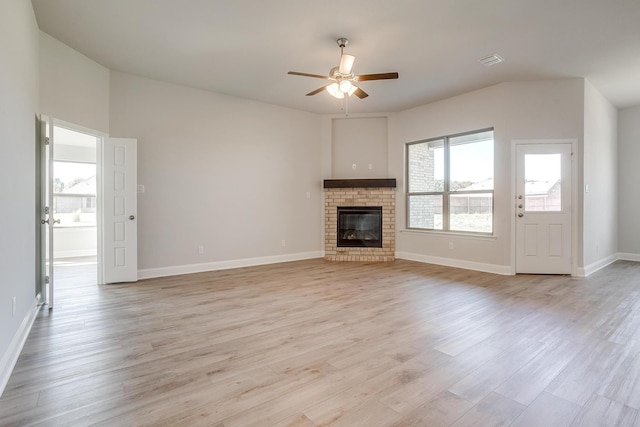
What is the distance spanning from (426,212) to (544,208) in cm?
190

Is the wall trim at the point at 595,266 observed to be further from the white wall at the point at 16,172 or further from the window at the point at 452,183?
the white wall at the point at 16,172

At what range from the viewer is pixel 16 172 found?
2439 millimetres

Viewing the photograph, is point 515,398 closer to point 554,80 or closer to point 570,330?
point 570,330

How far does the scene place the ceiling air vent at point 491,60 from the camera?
400cm

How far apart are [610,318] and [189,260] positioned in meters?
5.37

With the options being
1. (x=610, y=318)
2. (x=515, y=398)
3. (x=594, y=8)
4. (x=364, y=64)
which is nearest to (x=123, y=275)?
(x=364, y=64)

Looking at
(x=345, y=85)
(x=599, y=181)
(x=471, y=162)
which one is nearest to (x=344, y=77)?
(x=345, y=85)

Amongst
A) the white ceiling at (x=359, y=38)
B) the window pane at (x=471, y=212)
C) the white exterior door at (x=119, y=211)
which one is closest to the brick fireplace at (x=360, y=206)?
the window pane at (x=471, y=212)

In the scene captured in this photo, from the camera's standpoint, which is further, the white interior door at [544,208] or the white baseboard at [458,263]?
the white baseboard at [458,263]

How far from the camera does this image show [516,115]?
491cm

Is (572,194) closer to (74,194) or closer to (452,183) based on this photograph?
(452,183)

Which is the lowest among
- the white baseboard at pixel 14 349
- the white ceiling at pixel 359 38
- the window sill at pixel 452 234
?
the white baseboard at pixel 14 349

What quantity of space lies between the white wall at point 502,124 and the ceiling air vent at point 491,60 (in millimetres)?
943

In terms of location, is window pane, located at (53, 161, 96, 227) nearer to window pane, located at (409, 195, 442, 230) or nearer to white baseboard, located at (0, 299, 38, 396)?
white baseboard, located at (0, 299, 38, 396)
